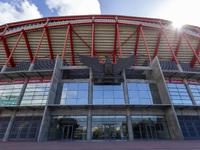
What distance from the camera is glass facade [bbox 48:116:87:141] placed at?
1540cm

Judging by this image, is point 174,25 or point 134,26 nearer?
point 134,26

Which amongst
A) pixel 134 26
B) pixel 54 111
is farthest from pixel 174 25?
pixel 54 111

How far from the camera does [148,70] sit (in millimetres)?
21516

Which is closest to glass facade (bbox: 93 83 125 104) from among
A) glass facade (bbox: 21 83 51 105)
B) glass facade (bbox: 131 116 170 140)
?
glass facade (bbox: 131 116 170 140)

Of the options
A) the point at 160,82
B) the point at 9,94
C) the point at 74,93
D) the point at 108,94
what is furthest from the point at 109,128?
the point at 9,94

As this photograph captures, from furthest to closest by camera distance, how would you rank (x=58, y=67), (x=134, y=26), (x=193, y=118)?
(x=134, y=26), (x=58, y=67), (x=193, y=118)

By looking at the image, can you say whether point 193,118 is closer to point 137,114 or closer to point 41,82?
point 137,114

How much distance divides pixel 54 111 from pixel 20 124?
617 cm

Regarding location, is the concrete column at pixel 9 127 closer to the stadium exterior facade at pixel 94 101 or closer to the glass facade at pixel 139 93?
the stadium exterior facade at pixel 94 101

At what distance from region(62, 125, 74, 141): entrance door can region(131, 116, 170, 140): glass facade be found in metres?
9.49

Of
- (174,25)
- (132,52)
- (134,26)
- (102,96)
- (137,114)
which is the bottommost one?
(137,114)

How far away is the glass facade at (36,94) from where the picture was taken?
18578 millimetres

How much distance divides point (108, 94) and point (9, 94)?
1880 cm

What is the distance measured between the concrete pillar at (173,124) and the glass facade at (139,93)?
9.62ft
